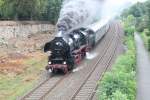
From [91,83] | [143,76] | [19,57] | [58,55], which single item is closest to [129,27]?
[19,57]

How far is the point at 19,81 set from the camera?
34.8 m

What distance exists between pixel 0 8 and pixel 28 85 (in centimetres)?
4338

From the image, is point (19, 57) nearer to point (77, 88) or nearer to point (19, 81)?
point (19, 81)

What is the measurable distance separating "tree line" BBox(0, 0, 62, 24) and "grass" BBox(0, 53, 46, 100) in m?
31.2

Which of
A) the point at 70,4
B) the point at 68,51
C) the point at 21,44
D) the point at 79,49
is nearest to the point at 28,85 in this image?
the point at 68,51

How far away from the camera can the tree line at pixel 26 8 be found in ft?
239

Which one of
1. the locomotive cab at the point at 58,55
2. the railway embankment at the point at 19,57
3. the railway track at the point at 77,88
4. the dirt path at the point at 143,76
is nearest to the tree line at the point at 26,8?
the railway embankment at the point at 19,57

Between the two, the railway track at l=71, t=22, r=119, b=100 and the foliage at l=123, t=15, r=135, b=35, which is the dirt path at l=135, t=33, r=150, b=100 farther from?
the foliage at l=123, t=15, r=135, b=35

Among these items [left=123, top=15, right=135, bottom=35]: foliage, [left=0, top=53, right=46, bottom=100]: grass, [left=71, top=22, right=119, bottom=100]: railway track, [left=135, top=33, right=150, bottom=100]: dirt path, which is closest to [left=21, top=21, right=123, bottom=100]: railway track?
[left=71, top=22, right=119, bottom=100]: railway track

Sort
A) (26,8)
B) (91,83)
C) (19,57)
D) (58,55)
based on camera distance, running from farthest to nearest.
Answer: (26,8), (19,57), (58,55), (91,83)

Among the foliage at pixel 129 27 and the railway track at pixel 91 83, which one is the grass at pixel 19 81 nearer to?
the railway track at pixel 91 83

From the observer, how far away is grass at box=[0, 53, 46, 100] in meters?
30.4

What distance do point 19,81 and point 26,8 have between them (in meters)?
41.2

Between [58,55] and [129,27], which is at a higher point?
[58,55]
